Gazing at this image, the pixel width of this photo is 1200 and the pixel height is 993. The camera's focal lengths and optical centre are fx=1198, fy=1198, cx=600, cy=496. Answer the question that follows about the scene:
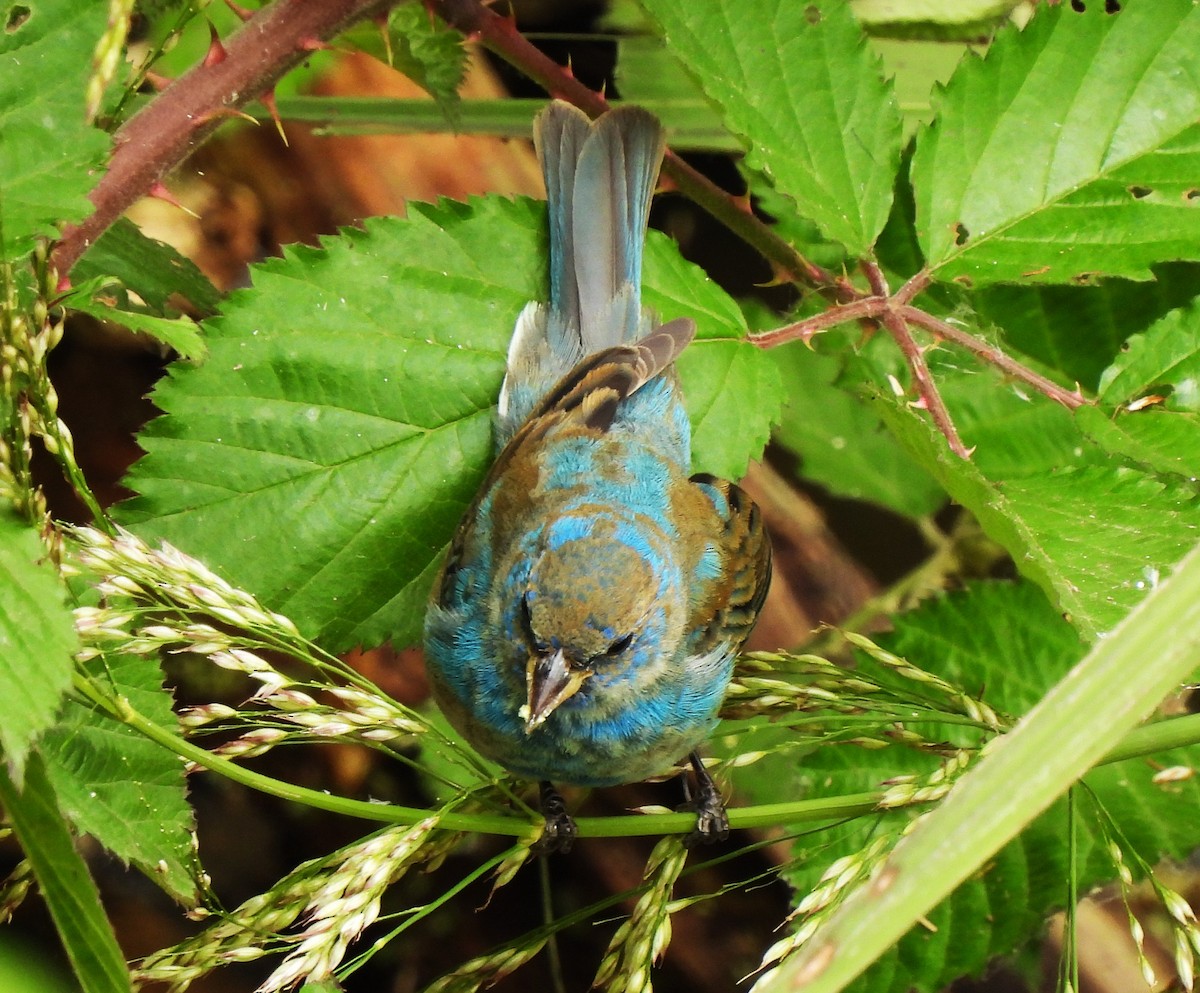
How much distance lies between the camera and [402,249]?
2725 millimetres

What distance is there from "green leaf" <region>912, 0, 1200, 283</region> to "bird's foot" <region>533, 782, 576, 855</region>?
5.12ft

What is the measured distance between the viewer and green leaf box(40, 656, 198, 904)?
2195mm

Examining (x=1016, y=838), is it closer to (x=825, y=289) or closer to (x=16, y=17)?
(x=825, y=289)

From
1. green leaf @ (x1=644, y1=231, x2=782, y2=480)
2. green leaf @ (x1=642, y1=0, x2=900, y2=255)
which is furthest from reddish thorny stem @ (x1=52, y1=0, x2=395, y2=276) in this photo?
green leaf @ (x1=644, y1=231, x2=782, y2=480)

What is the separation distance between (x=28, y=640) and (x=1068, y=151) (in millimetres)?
2396

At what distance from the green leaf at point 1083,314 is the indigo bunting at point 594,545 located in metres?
1.01

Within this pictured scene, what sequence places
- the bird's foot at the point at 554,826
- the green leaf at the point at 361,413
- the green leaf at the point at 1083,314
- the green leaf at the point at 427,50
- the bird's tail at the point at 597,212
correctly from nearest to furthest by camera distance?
the green leaf at the point at 361,413, the green leaf at the point at 427,50, the bird's foot at the point at 554,826, the bird's tail at the point at 597,212, the green leaf at the point at 1083,314

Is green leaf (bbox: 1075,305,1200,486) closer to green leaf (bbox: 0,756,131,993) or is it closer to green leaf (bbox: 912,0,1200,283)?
green leaf (bbox: 912,0,1200,283)

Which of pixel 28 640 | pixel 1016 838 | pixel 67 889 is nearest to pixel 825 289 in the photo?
pixel 1016 838

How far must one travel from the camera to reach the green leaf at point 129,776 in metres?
2.20

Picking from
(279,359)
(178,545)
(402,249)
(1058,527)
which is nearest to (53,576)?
(178,545)

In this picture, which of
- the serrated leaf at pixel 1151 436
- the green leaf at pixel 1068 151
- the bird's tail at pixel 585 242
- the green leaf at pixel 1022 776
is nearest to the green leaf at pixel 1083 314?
the green leaf at pixel 1068 151

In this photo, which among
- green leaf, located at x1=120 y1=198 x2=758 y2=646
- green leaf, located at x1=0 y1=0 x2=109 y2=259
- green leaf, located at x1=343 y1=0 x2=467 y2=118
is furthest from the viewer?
green leaf, located at x1=343 y1=0 x2=467 y2=118

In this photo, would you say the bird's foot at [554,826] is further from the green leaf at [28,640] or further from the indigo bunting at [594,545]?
the green leaf at [28,640]
